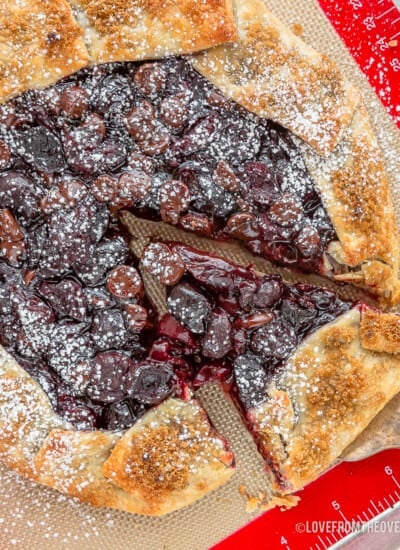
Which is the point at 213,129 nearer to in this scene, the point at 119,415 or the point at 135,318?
the point at 135,318

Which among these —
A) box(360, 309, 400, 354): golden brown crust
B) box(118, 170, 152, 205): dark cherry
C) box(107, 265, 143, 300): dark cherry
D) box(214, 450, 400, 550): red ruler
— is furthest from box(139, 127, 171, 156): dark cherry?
box(214, 450, 400, 550): red ruler

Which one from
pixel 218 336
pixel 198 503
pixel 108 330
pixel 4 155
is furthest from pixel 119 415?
pixel 4 155

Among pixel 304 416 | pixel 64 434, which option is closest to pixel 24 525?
pixel 64 434

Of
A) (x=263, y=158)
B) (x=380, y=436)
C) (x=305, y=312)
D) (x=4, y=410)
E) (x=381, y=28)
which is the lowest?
(x=380, y=436)

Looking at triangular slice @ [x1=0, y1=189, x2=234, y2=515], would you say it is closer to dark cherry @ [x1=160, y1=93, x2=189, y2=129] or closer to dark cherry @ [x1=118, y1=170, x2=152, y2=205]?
dark cherry @ [x1=118, y1=170, x2=152, y2=205]

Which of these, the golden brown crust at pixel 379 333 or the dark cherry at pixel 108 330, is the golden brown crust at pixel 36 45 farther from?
the golden brown crust at pixel 379 333

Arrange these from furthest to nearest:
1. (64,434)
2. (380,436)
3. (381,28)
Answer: (381,28) → (380,436) → (64,434)

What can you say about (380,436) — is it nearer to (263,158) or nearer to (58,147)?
(263,158)
